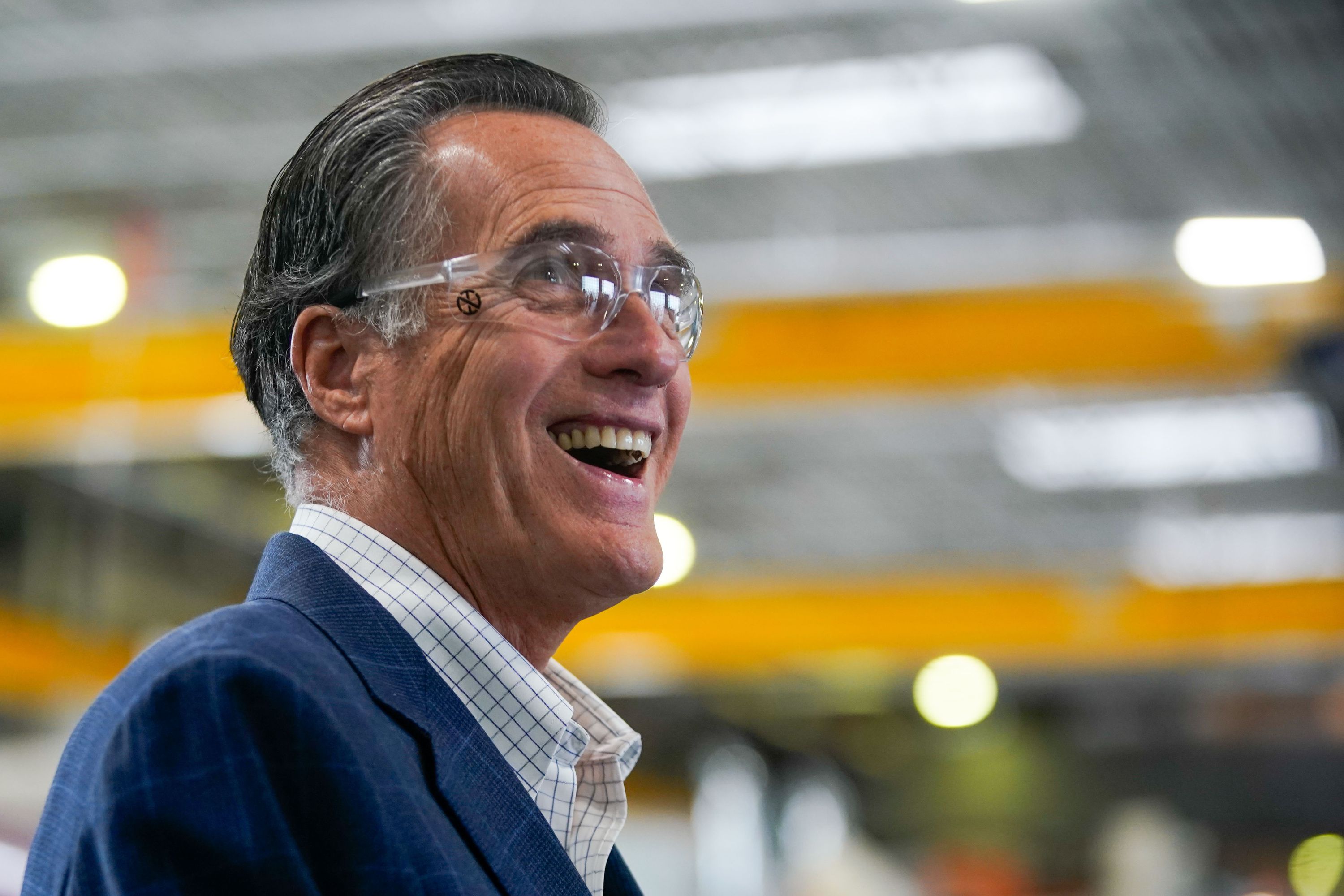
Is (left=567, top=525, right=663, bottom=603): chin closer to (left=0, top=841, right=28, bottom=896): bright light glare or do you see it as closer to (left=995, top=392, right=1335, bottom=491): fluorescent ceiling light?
(left=0, top=841, right=28, bottom=896): bright light glare

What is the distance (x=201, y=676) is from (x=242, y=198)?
606 cm

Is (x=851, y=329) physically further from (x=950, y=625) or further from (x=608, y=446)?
(x=608, y=446)

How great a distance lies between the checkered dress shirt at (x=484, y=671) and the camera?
4.65ft

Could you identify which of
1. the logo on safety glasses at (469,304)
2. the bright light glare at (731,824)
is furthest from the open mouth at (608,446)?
the bright light glare at (731,824)

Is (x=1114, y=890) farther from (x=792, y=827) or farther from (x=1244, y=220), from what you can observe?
(x=1244, y=220)

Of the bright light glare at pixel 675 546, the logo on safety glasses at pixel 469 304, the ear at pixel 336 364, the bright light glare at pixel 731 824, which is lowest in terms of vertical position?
the ear at pixel 336 364

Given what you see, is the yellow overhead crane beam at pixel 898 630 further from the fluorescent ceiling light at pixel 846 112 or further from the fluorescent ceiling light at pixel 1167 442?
the fluorescent ceiling light at pixel 846 112

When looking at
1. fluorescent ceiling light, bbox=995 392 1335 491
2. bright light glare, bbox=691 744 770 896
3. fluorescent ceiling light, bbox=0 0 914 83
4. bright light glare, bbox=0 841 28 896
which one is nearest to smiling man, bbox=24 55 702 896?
bright light glare, bbox=0 841 28 896

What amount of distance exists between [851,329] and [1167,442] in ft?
12.6

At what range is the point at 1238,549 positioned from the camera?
477 inches

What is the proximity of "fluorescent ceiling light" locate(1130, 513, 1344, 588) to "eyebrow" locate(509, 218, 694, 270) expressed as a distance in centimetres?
985

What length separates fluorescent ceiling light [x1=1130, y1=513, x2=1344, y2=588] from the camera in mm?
11438

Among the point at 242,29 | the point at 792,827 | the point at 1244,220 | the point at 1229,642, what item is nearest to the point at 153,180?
Result: the point at 242,29

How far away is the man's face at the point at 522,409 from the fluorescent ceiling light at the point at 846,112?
153 inches
